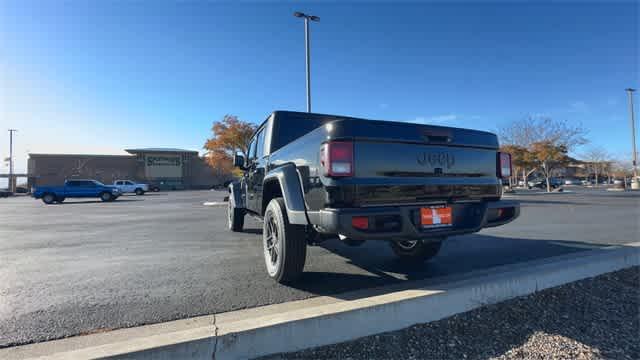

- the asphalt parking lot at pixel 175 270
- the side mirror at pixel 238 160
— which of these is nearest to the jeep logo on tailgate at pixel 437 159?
the asphalt parking lot at pixel 175 270

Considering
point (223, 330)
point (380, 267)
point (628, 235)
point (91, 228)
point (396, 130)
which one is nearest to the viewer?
point (223, 330)

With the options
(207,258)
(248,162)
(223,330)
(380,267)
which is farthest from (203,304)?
(248,162)

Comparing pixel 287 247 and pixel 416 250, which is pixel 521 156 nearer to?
pixel 416 250

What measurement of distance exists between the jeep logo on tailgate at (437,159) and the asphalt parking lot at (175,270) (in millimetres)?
1429

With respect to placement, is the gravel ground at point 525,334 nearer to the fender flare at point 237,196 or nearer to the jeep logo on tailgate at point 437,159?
the jeep logo on tailgate at point 437,159

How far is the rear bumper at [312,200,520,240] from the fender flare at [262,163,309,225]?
0.21 meters

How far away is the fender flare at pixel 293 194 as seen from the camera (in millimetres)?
2714

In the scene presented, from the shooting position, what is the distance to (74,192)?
21250 millimetres

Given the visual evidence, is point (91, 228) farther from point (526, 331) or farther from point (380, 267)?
point (526, 331)

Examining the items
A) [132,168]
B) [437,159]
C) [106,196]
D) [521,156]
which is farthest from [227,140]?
[132,168]

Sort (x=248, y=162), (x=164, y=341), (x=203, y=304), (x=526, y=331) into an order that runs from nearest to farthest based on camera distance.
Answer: (x=164, y=341) < (x=526, y=331) < (x=203, y=304) < (x=248, y=162)

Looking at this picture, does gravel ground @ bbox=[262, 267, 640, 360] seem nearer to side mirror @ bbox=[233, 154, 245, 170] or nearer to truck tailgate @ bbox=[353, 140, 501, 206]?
truck tailgate @ bbox=[353, 140, 501, 206]

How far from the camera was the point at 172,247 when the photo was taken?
5.48 m

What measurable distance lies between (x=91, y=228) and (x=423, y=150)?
8.86m
